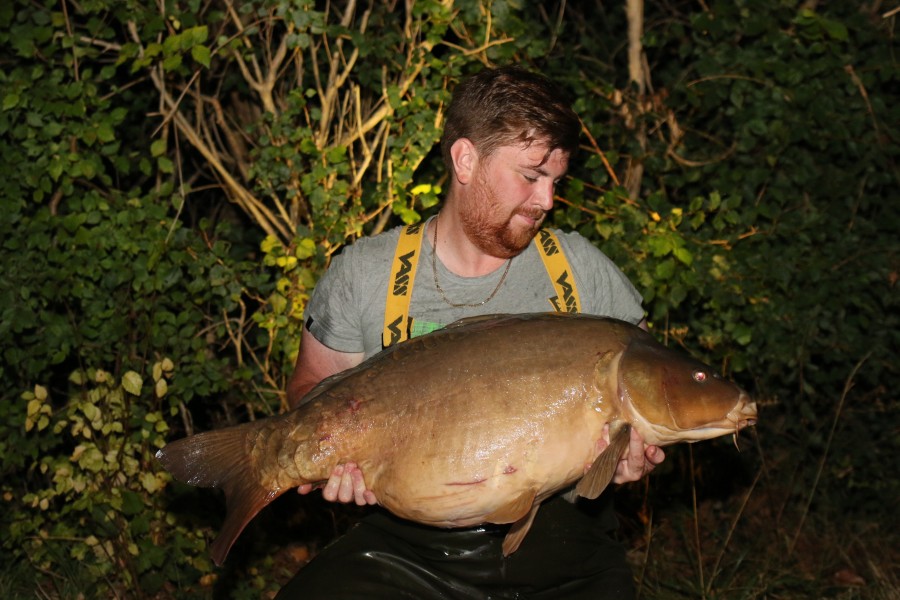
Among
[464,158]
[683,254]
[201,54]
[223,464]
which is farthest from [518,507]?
[201,54]

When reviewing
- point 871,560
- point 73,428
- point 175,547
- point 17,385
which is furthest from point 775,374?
point 17,385

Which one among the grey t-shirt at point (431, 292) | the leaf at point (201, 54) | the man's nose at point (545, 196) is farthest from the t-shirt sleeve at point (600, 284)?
the leaf at point (201, 54)

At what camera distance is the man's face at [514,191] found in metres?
2.97

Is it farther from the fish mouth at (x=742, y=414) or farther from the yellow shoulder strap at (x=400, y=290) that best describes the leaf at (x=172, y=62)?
the fish mouth at (x=742, y=414)

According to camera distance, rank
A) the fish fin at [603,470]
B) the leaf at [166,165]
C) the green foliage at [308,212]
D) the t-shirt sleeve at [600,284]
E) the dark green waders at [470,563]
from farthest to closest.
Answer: the leaf at [166,165] → the green foliage at [308,212] → the t-shirt sleeve at [600,284] → the dark green waders at [470,563] → the fish fin at [603,470]

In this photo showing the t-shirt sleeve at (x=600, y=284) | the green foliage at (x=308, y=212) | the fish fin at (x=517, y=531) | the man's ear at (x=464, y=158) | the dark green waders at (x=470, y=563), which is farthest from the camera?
the green foliage at (x=308, y=212)

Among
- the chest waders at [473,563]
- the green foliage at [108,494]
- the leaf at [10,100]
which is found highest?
the leaf at [10,100]

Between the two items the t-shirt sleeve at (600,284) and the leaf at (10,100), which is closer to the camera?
the t-shirt sleeve at (600,284)

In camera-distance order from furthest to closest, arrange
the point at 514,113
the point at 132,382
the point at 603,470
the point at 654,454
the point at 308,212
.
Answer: the point at 308,212 < the point at 132,382 < the point at 514,113 < the point at 654,454 < the point at 603,470

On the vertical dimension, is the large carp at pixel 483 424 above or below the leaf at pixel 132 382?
above

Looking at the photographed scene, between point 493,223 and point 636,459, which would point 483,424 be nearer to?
point 636,459

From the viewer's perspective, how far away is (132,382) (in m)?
3.87

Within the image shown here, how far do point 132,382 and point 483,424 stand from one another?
1.91 meters

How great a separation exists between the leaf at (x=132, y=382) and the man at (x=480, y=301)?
949 mm
